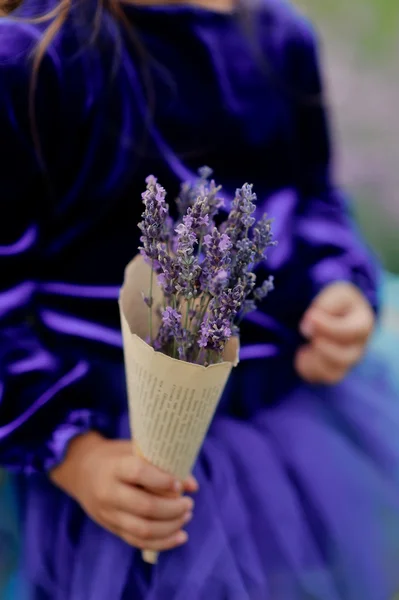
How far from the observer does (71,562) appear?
560 millimetres

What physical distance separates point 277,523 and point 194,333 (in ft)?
0.88

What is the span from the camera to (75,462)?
0.55 m

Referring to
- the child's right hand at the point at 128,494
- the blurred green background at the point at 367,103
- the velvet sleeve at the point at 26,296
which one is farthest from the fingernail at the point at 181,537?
the blurred green background at the point at 367,103

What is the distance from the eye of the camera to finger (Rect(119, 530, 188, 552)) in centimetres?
52

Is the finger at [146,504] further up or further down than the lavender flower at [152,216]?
further down

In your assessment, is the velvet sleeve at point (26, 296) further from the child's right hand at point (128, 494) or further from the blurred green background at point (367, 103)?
the blurred green background at point (367, 103)

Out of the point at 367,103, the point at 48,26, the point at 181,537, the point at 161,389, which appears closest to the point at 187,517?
the point at 181,537

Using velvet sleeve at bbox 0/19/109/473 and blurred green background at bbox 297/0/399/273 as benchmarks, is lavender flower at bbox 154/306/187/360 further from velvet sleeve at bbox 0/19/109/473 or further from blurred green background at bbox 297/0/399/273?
blurred green background at bbox 297/0/399/273

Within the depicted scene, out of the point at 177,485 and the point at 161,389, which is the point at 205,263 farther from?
the point at 177,485

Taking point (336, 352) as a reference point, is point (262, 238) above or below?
above

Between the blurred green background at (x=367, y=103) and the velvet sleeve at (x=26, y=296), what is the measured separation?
704mm

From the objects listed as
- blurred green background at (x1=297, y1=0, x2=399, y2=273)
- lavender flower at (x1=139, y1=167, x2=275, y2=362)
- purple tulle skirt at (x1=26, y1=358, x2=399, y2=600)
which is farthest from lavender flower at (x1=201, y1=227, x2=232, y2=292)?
blurred green background at (x1=297, y1=0, x2=399, y2=273)

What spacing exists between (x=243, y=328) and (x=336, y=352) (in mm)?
108

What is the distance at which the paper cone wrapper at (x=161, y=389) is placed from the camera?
16.0 inches
